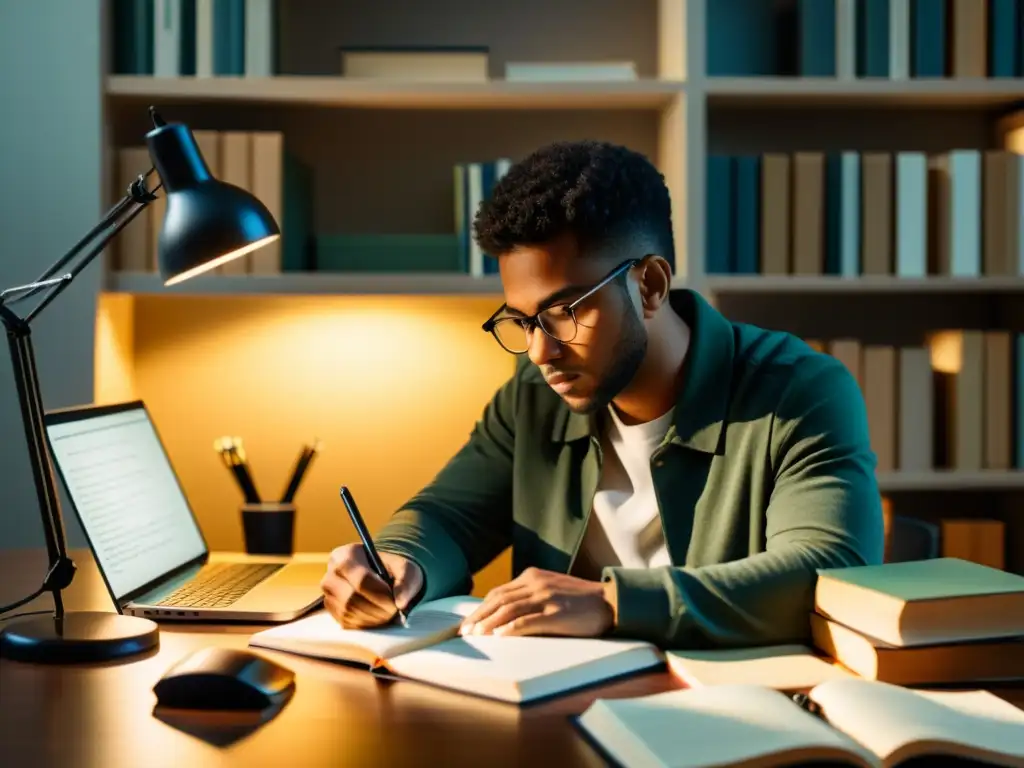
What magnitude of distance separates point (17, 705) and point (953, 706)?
773mm

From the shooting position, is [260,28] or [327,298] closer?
[260,28]

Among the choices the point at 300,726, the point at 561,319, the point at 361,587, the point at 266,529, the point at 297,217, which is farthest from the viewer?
the point at 297,217

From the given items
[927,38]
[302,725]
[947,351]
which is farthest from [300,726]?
[927,38]

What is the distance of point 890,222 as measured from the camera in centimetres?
229

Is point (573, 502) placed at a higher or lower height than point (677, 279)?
lower

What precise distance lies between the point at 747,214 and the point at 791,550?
47.0 inches

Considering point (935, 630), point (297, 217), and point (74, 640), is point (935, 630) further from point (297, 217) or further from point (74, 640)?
point (297, 217)

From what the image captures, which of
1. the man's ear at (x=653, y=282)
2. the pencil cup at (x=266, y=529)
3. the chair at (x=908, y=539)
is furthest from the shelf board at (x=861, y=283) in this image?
the pencil cup at (x=266, y=529)

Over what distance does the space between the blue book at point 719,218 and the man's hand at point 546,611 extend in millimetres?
1238

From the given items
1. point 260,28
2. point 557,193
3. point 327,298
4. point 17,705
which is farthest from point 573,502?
point 260,28

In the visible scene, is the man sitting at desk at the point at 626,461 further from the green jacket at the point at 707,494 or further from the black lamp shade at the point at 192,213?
the black lamp shade at the point at 192,213

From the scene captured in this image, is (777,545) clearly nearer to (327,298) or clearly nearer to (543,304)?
(543,304)

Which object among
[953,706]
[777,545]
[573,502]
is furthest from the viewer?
A: [573,502]

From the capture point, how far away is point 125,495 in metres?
1.50
